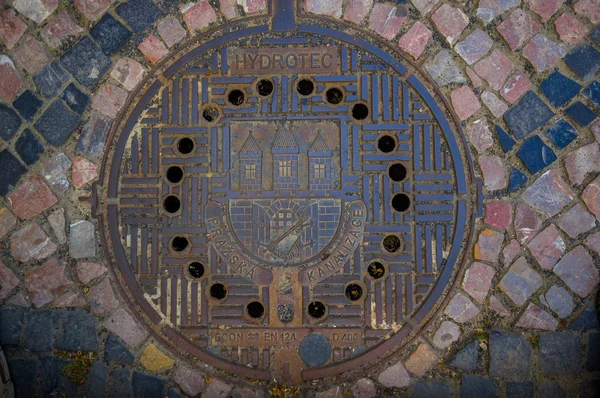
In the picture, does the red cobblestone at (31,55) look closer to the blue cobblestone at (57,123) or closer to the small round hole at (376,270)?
the blue cobblestone at (57,123)

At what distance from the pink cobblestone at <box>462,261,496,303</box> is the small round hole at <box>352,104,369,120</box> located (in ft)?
4.19

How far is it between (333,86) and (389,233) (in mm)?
1096

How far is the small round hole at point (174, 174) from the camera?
4176 mm

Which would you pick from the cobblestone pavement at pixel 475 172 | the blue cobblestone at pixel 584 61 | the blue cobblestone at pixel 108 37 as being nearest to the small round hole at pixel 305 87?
the cobblestone pavement at pixel 475 172

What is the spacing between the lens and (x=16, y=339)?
4.12 metres

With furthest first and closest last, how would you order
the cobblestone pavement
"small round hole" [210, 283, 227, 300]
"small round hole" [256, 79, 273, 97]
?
"small round hole" [256, 79, 273, 97] < "small round hole" [210, 283, 227, 300] < the cobblestone pavement

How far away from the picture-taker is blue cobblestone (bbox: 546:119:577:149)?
4.04 m

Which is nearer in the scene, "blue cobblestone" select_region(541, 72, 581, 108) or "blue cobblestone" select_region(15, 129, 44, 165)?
"blue cobblestone" select_region(541, 72, 581, 108)

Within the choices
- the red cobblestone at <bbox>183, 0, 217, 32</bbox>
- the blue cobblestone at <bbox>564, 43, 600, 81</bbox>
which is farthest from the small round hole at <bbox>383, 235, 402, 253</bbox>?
the red cobblestone at <bbox>183, 0, 217, 32</bbox>

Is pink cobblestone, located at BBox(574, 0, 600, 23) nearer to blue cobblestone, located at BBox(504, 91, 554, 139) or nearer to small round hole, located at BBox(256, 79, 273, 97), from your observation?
blue cobblestone, located at BBox(504, 91, 554, 139)

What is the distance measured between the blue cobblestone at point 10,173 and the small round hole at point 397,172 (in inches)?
101

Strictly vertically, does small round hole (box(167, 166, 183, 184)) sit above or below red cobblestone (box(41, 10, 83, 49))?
below

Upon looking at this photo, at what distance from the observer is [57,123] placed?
13.6ft

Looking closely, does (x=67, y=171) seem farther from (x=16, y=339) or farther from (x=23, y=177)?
(x=16, y=339)
